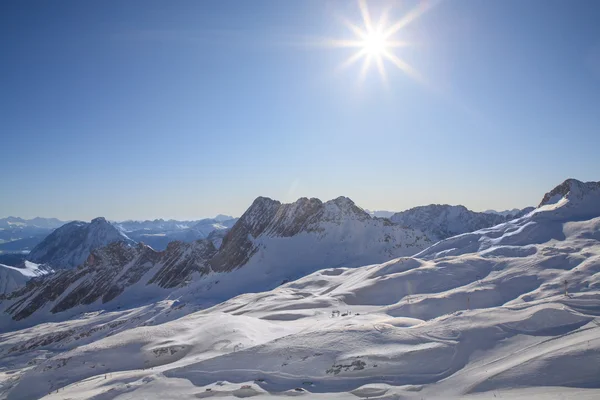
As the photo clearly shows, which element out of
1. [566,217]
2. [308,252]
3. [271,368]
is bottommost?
[271,368]

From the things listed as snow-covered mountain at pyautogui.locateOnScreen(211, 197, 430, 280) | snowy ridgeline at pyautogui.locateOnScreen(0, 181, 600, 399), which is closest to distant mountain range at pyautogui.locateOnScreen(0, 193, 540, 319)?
snow-covered mountain at pyautogui.locateOnScreen(211, 197, 430, 280)

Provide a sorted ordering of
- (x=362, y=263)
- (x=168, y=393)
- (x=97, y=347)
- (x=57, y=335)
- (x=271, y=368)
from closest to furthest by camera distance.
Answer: (x=168, y=393)
(x=271, y=368)
(x=97, y=347)
(x=57, y=335)
(x=362, y=263)

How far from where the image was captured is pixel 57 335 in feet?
296

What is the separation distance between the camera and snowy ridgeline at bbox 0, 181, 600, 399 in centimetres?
1579

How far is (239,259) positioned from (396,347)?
104504mm

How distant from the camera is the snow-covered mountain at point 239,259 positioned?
354 feet

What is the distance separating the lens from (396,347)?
20344 millimetres

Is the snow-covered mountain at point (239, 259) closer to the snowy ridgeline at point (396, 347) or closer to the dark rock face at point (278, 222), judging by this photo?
the dark rock face at point (278, 222)

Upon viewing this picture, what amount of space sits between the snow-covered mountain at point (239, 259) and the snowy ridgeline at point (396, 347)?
5460 centimetres

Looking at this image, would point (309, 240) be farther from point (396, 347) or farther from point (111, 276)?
point (396, 347)

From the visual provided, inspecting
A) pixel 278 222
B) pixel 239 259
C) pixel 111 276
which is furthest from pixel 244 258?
pixel 111 276

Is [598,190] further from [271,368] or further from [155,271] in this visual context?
[155,271]

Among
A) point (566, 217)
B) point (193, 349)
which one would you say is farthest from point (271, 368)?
point (566, 217)

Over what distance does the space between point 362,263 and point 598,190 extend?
5745 cm
